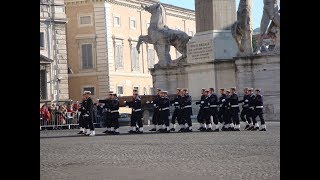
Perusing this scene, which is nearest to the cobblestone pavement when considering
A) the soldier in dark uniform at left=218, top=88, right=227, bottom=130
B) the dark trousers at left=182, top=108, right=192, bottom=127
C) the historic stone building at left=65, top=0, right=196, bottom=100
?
the soldier in dark uniform at left=218, top=88, right=227, bottom=130

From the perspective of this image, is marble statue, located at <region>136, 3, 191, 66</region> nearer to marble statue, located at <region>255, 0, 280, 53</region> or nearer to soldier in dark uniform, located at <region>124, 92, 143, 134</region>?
marble statue, located at <region>255, 0, 280, 53</region>

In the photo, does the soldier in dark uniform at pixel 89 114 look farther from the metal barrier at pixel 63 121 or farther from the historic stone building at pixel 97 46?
the historic stone building at pixel 97 46

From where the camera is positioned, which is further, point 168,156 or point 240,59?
point 240,59

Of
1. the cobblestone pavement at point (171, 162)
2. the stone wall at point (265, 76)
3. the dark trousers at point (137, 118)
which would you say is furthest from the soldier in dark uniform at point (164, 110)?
the cobblestone pavement at point (171, 162)

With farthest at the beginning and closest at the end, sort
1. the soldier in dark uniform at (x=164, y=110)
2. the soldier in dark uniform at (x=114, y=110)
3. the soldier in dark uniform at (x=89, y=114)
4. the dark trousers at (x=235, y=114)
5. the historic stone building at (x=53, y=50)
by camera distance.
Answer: the historic stone building at (x=53, y=50) < the soldier in dark uniform at (x=114, y=110) < the soldier in dark uniform at (x=89, y=114) < the soldier in dark uniform at (x=164, y=110) < the dark trousers at (x=235, y=114)

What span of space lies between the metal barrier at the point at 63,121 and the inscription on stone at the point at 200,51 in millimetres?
8169

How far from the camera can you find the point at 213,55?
27609 millimetres

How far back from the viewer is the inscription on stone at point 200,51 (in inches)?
1094

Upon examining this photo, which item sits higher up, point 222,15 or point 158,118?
point 222,15

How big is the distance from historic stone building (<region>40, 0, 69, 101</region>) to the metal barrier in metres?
14.7

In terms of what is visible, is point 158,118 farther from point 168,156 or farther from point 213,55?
point 168,156

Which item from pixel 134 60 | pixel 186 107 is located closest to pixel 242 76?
pixel 186 107
